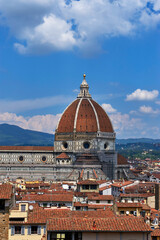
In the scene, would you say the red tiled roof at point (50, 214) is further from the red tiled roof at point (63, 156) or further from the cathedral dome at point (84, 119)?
the cathedral dome at point (84, 119)

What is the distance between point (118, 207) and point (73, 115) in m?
101

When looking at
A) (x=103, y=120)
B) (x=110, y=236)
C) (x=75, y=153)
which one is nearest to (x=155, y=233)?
(x=110, y=236)

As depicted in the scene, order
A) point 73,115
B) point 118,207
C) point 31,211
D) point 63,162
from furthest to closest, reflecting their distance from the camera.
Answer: point 73,115
point 63,162
point 118,207
point 31,211

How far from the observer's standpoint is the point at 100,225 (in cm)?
2559

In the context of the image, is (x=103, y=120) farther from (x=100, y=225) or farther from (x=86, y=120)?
(x=100, y=225)

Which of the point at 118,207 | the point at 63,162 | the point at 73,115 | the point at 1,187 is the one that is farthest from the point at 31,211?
the point at 73,115

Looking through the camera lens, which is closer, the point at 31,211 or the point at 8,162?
the point at 31,211

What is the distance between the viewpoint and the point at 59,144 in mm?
144125

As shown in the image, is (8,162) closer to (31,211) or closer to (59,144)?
(59,144)

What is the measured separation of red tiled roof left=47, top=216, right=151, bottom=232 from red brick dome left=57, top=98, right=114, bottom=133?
117m

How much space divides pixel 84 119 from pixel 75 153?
9748 millimetres

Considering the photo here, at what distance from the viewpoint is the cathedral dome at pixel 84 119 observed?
144 metres

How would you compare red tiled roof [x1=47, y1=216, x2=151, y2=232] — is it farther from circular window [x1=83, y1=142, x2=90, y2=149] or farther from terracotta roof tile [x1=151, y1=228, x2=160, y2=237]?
circular window [x1=83, y1=142, x2=90, y2=149]

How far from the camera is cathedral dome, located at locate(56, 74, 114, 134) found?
144500 mm
